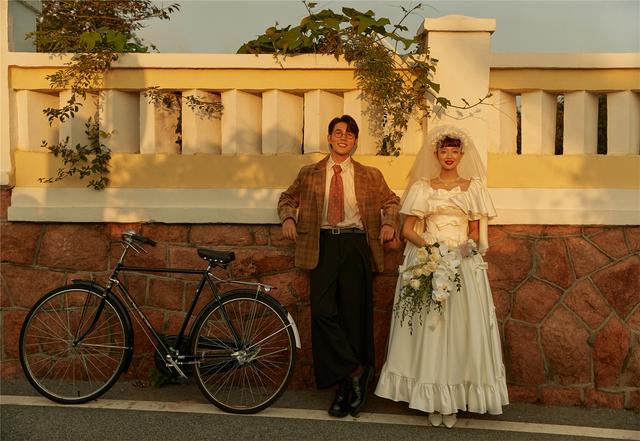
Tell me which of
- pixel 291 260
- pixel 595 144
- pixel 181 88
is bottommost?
pixel 291 260

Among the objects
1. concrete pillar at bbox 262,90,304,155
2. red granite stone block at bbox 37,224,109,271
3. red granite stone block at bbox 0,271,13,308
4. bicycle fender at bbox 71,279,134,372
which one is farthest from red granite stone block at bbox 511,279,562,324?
red granite stone block at bbox 0,271,13,308

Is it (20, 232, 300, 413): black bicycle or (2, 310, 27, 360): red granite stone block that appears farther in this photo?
(2, 310, 27, 360): red granite stone block

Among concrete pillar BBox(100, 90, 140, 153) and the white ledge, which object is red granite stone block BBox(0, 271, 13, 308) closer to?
concrete pillar BBox(100, 90, 140, 153)

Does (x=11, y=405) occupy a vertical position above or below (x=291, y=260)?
below

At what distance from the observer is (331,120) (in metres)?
5.92

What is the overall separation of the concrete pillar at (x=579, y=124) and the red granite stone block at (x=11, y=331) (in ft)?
15.1

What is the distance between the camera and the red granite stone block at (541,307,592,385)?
5.68 meters

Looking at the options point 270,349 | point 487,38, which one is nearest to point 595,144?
point 487,38

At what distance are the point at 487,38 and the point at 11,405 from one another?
4.51 m

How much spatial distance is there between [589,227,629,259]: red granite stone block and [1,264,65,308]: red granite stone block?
4261mm

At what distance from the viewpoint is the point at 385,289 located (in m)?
5.91

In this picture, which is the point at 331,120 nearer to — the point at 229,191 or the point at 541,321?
the point at 229,191

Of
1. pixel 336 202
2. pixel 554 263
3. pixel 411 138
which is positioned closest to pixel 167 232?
pixel 336 202

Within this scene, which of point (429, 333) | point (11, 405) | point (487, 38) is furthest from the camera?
point (487, 38)
